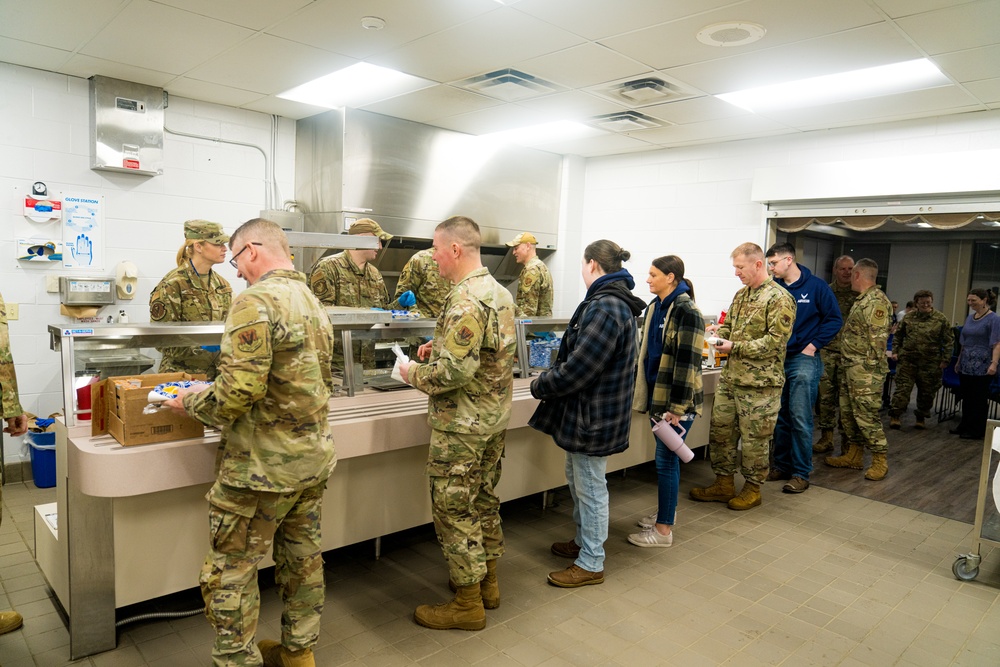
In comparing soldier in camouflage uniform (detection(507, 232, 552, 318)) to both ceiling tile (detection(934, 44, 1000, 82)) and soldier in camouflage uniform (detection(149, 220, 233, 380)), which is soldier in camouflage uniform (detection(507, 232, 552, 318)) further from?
ceiling tile (detection(934, 44, 1000, 82))

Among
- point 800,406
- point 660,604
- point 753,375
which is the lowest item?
point 660,604

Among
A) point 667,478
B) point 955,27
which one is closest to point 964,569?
point 667,478

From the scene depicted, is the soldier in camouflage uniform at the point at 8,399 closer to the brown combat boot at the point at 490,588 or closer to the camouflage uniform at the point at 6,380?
the camouflage uniform at the point at 6,380

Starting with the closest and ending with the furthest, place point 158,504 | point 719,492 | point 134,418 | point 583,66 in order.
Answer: point 134,418 → point 158,504 → point 583,66 → point 719,492

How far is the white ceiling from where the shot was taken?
10.9 feet

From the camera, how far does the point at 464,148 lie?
A: 21.0 ft

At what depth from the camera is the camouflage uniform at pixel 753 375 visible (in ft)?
14.1

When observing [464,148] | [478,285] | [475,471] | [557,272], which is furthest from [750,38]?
[557,272]

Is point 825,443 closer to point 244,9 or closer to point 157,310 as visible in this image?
point 157,310

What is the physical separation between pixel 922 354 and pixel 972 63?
4.45 metres

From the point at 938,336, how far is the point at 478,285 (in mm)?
6805

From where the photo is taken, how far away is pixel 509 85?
186 inches

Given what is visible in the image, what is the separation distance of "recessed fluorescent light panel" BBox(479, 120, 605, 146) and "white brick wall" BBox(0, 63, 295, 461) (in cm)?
212

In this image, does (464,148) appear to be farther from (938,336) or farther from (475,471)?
(938,336)
